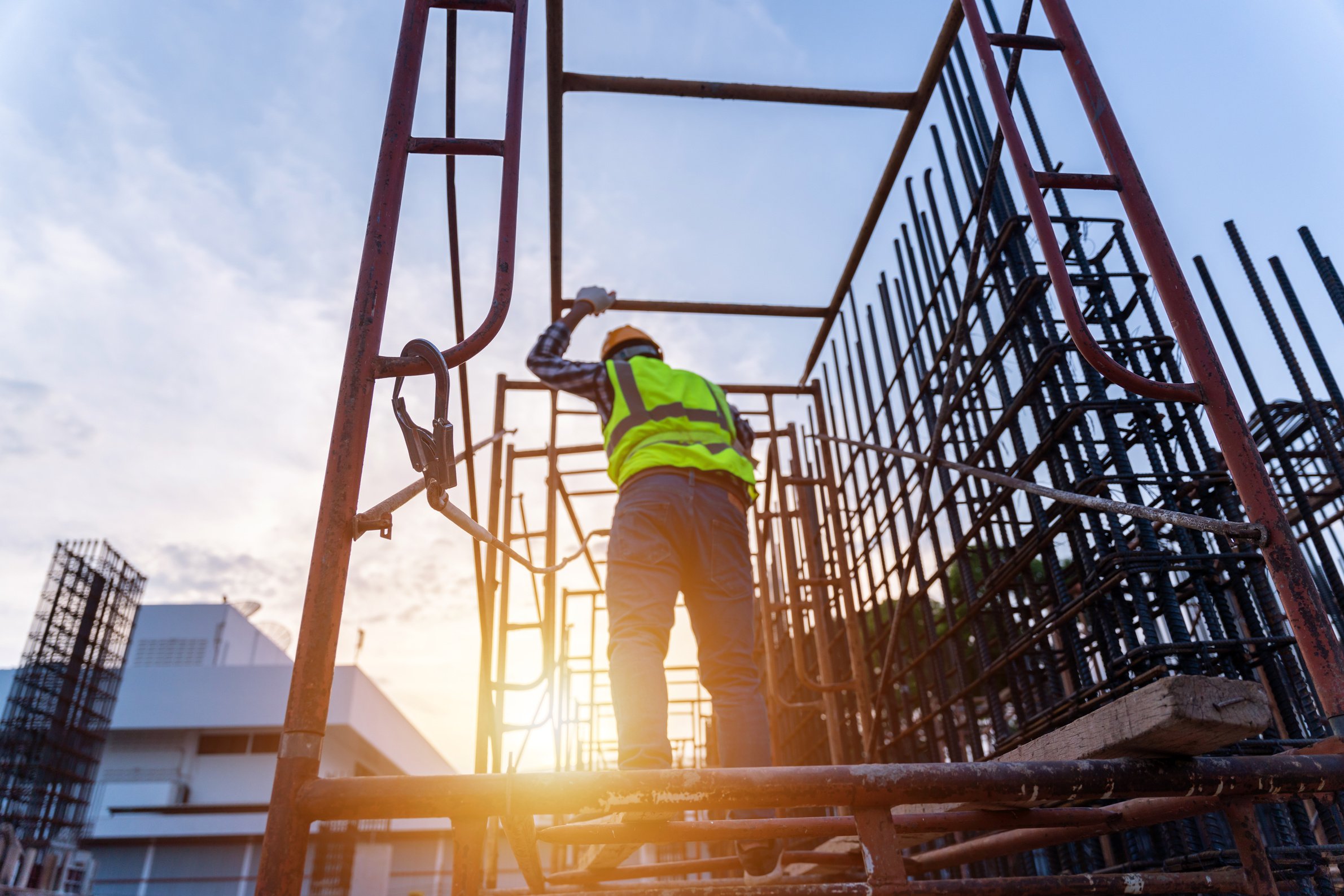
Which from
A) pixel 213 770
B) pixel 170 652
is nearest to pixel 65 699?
pixel 213 770

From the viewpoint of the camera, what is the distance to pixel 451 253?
316 centimetres

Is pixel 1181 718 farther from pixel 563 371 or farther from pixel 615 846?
pixel 563 371

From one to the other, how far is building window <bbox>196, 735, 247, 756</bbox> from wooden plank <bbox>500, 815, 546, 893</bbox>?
39.9m

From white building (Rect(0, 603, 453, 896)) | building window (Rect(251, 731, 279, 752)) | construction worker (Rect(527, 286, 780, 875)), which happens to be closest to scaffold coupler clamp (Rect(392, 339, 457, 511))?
construction worker (Rect(527, 286, 780, 875))

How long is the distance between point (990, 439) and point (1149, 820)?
7.60ft

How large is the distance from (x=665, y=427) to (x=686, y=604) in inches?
30.0

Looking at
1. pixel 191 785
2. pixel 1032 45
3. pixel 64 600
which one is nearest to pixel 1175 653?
pixel 1032 45

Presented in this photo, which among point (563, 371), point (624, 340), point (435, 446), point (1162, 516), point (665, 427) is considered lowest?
point (1162, 516)

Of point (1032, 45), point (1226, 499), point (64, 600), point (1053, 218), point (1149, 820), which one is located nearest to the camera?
point (1149, 820)

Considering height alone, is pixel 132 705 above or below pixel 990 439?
above

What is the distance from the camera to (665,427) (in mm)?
3842

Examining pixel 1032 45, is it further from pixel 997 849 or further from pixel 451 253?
pixel 997 849

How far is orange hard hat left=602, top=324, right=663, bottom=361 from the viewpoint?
4641mm

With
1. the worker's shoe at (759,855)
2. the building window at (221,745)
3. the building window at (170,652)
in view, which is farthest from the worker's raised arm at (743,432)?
the building window at (170,652)
